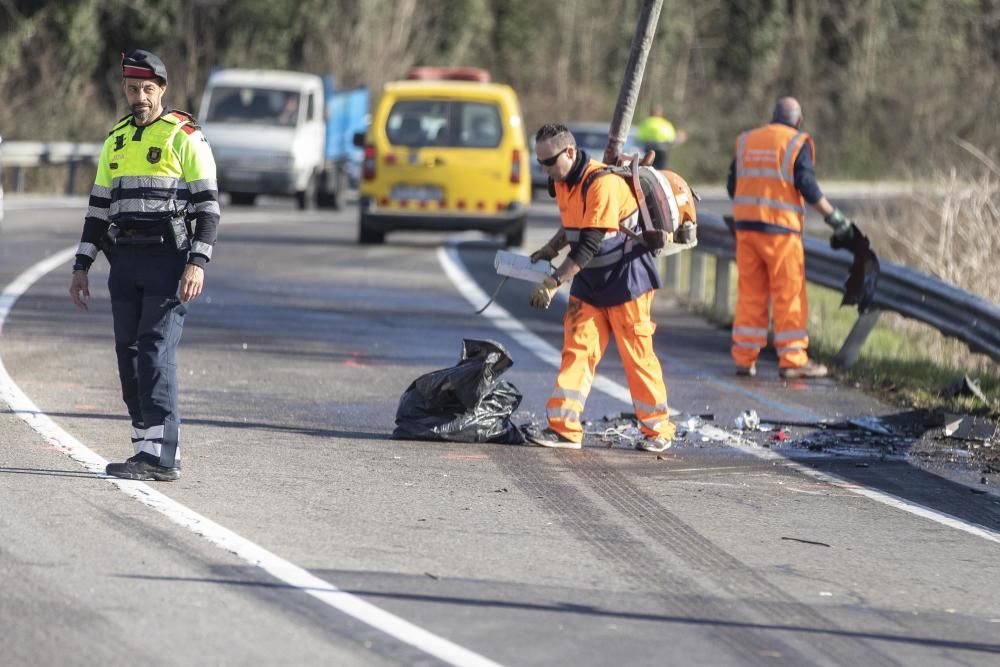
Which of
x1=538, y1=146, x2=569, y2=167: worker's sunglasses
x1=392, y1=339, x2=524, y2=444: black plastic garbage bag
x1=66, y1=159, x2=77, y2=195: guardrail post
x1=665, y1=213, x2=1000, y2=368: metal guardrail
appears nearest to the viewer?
x1=538, y1=146, x2=569, y2=167: worker's sunglasses

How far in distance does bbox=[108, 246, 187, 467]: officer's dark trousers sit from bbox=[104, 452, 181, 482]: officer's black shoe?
→ 3 cm

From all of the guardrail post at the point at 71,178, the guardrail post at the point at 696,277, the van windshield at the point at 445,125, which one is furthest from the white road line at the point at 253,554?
the guardrail post at the point at 71,178

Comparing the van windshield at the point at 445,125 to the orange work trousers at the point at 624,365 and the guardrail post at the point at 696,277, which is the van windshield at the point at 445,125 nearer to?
the guardrail post at the point at 696,277

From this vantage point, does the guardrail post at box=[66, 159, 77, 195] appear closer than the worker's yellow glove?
No

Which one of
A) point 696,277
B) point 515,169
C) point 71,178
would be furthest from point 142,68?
point 71,178

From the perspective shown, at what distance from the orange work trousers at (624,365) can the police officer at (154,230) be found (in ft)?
7.13

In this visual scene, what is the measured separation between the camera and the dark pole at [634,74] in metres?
11.9

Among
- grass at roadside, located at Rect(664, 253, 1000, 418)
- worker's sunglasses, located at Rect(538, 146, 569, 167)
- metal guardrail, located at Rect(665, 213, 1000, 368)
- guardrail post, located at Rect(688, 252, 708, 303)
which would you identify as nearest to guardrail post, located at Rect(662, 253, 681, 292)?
grass at roadside, located at Rect(664, 253, 1000, 418)

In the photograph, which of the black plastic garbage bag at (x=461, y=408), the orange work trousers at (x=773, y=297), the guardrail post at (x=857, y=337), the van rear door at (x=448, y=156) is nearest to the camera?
the black plastic garbage bag at (x=461, y=408)

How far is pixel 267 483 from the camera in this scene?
8172 mm

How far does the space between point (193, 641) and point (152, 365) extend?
277 centimetres

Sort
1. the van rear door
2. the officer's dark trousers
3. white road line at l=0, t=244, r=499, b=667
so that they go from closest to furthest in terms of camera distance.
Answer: white road line at l=0, t=244, r=499, b=667, the officer's dark trousers, the van rear door

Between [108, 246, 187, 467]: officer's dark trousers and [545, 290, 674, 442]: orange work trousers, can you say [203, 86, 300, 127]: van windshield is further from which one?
[108, 246, 187, 467]: officer's dark trousers

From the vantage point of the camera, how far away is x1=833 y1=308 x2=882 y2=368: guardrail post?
12.9 metres
